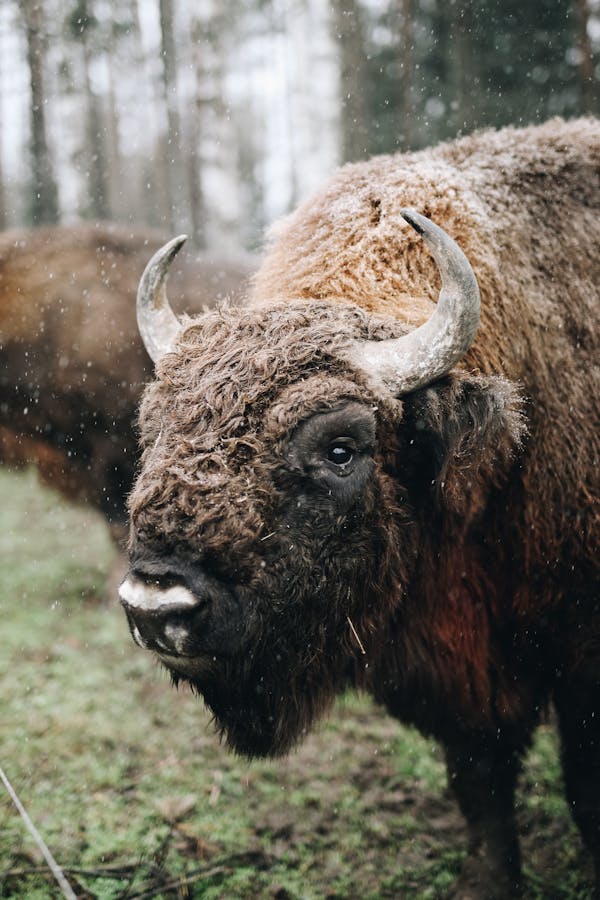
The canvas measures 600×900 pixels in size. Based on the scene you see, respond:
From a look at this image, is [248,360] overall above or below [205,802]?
above

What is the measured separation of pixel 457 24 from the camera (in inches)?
442

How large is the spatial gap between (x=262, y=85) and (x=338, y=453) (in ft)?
75.8

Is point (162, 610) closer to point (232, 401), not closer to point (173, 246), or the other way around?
point (232, 401)

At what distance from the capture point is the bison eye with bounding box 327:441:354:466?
2.57 m

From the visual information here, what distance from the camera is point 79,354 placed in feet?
21.8

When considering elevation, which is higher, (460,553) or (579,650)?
(460,553)

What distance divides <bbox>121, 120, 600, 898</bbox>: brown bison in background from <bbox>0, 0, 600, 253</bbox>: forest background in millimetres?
1564

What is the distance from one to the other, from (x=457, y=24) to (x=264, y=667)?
1194cm

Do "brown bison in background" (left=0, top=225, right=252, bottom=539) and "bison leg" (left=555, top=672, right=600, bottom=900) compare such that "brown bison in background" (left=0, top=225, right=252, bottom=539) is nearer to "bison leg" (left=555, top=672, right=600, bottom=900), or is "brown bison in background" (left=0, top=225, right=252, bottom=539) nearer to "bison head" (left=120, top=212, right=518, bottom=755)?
"bison head" (left=120, top=212, right=518, bottom=755)

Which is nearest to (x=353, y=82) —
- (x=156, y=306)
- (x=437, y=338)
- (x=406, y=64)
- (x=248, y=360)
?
(x=406, y=64)

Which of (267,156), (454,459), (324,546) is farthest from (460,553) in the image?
(267,156)

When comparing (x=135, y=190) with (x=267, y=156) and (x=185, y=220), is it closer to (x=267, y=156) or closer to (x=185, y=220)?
(x=267, y=156)

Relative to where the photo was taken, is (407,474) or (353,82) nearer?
(407,474)

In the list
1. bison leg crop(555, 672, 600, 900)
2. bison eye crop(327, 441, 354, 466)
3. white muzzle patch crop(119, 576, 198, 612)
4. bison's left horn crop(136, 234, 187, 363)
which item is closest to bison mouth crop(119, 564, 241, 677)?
white muzzle patch crop(119, 576, 198, 612)
